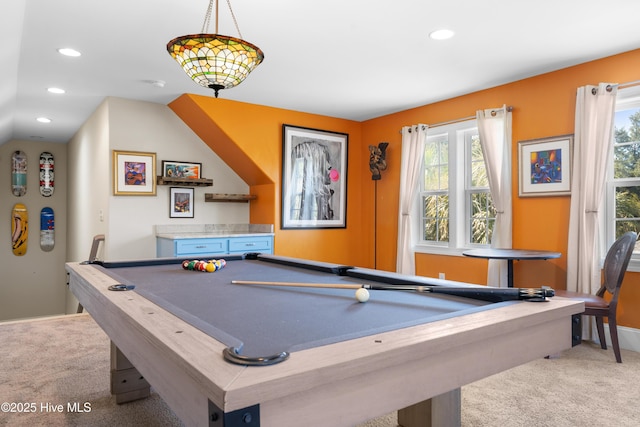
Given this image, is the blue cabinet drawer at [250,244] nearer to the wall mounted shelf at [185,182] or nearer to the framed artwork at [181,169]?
the wall mounted shelf at [185,182]

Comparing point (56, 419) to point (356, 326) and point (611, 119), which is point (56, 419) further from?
point (611, 119)

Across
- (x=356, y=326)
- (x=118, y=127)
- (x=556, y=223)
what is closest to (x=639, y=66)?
(x=556, y=223)

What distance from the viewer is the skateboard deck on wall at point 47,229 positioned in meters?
7.20

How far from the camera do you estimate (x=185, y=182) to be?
4742mm

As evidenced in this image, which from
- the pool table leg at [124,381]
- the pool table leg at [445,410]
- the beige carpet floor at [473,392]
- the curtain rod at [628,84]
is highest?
the curtain rod at [628,84]

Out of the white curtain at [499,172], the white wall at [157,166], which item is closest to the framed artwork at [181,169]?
the white wall at [157,166]

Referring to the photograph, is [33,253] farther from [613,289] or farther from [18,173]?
[613,289]

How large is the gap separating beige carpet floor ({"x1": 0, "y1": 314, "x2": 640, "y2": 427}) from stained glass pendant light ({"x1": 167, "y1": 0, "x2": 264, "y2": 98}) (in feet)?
5.66

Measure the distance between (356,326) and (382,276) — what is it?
794 mm

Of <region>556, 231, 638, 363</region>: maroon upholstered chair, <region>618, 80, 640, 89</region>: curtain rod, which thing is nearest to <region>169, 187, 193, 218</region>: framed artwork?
<region>556, 231, 638, 363</region>: maroon upholstered chair

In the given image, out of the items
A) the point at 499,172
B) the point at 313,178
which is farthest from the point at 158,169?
the point at 499,172

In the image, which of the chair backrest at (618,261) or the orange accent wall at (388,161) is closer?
the chair backrest at (618,261)

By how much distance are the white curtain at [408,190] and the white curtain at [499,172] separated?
89 cm

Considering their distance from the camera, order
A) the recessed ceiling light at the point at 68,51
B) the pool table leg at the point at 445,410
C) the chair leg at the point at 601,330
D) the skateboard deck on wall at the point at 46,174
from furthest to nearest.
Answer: the skateboard deck on wall at the point at 46,174
the recessed ceiling light at the point at 68,51
the chair leg at the point at 601,330
the pool table leg at the point at 445,410
